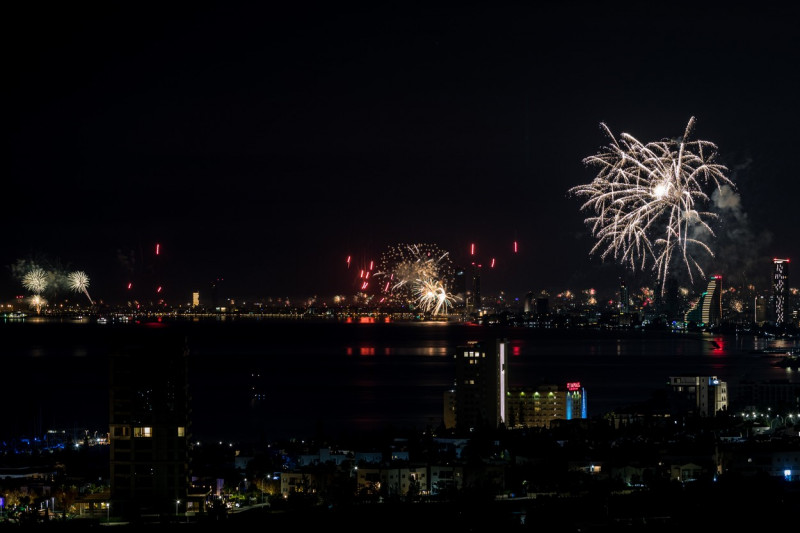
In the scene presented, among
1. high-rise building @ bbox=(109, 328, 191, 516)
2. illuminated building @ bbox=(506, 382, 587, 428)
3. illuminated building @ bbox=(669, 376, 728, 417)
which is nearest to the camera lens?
high-rise building @ bbox=(109, 328, 191, 516)

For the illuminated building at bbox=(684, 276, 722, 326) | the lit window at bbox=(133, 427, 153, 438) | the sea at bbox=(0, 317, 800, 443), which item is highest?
the illuminated building at bbox=(684, 276, 722, 326)

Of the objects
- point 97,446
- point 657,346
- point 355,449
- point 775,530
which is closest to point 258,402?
point 97,446

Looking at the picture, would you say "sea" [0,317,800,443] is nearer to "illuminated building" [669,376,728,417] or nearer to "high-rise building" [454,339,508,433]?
"high-rise building" [454,339,508,433]

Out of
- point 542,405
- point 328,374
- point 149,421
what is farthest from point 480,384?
point 328,374

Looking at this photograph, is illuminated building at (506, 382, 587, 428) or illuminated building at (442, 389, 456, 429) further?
illuminated building at (506, 382, 587, 428)

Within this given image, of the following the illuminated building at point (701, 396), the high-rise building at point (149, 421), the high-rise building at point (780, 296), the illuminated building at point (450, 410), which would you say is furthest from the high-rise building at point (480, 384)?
the high-rise building at point (780, 296)

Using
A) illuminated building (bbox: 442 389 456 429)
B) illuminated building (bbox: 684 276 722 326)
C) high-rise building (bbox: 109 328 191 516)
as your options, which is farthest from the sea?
illuminated building (bbox: 684 276 722 326)

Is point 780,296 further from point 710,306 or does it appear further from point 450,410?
point 450,410
